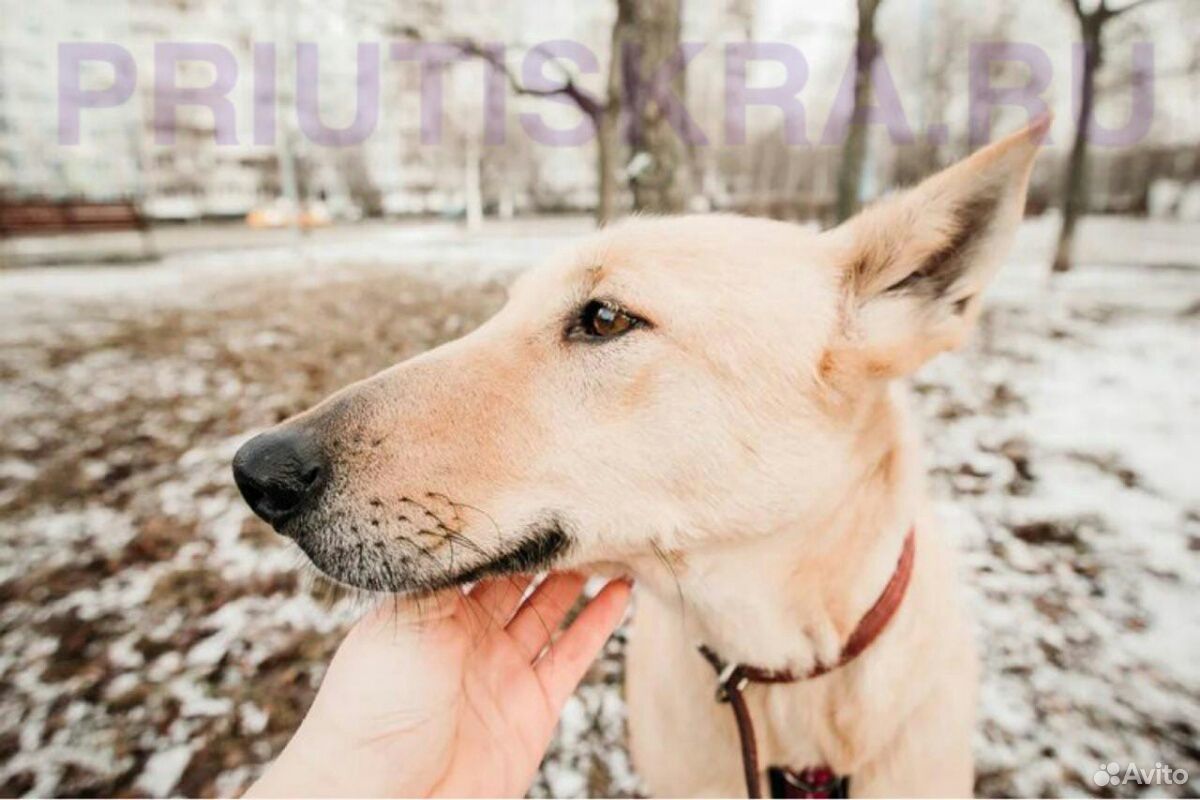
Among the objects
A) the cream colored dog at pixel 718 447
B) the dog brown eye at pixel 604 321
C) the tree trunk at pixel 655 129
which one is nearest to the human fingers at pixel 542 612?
the cream colored dog at pixel 718 447

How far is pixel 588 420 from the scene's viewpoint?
1.74 meters

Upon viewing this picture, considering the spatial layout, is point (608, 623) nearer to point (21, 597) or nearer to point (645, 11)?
point (21, 597)

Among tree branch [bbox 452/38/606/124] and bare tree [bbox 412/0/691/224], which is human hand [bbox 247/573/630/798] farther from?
tree branch [bbox 452/38/606/124]

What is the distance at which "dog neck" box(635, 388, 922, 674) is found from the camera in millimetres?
1856

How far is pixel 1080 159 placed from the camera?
12.0m

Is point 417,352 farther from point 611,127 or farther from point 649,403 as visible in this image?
point 649,403

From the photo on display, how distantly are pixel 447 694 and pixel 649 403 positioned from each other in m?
1.02

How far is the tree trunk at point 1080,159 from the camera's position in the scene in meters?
11.0

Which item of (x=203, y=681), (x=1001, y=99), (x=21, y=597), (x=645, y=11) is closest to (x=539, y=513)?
(x=203, y=681)

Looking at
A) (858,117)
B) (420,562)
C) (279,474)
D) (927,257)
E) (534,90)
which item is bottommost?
(420,562)

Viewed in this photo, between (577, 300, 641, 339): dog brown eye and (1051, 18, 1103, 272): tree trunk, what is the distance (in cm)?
1363

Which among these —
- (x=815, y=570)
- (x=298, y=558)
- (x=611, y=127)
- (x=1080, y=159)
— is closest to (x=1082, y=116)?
(x=1080, y=159)

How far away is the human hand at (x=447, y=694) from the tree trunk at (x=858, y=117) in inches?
337

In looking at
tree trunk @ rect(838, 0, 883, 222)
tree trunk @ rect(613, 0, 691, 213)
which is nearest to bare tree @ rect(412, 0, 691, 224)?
tree trunk @ rect(613, 0, 691, 213)
